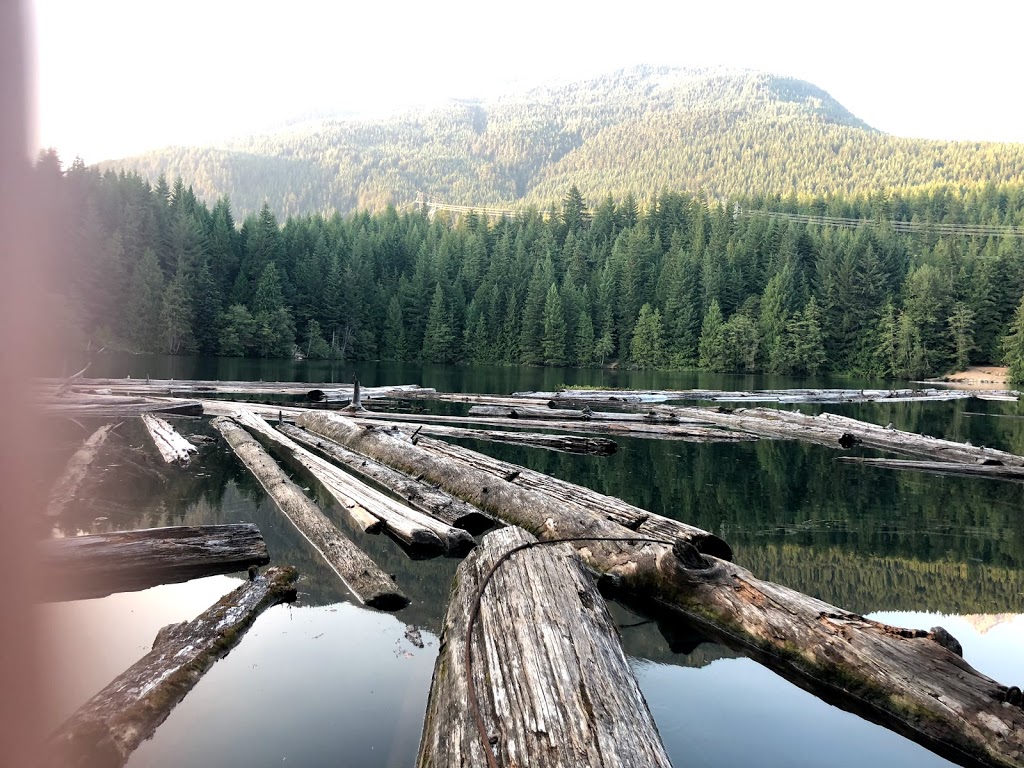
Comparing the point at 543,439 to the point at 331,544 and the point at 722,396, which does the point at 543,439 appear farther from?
the point at 722,396

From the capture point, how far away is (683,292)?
94.8 m

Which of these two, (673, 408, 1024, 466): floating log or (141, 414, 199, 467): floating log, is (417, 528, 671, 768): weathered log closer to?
(141, 414, 199, 467): floating log

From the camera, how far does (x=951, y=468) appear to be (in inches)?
679

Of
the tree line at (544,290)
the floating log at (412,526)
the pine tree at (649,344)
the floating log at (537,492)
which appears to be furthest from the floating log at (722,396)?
the pine tree at (649,344)

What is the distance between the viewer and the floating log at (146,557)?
745 cm

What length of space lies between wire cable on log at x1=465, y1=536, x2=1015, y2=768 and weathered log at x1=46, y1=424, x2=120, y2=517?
7.69 metres

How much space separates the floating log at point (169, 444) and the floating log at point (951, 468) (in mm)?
17437

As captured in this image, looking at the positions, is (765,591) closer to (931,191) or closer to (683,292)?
(683,292)

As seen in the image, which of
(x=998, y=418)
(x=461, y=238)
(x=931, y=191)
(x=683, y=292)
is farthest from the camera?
(x=931, y=191)

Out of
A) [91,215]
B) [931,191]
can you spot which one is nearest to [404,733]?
[91,215]

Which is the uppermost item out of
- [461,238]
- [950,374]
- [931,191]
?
[931,191]

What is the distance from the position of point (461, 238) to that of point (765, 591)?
109 meters

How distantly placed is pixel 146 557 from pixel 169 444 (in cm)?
901

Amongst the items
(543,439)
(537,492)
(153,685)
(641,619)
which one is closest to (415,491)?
(537,492)
